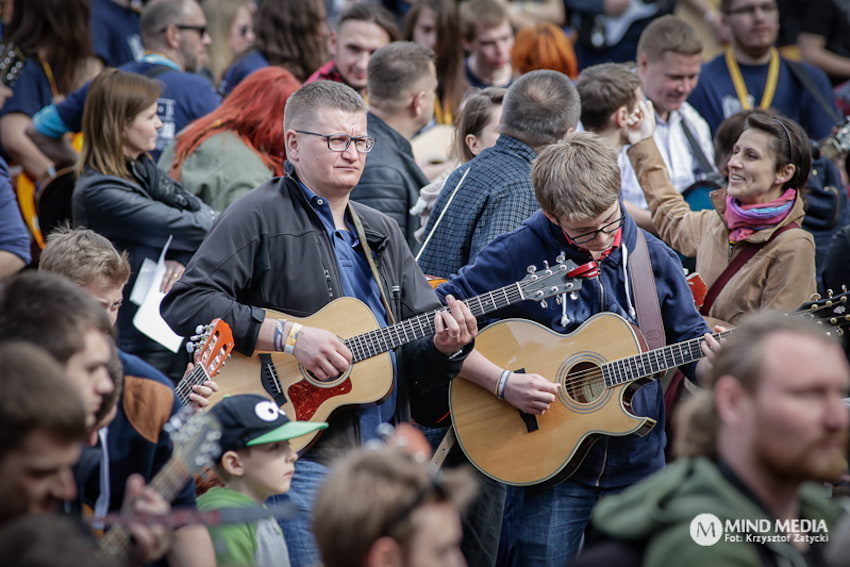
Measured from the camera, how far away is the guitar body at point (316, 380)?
4.45m

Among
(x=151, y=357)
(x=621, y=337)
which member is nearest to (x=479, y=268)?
(x=621, y=337)

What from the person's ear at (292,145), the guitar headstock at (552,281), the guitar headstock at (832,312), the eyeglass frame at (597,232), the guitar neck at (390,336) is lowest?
the guitar neck at (390,336)

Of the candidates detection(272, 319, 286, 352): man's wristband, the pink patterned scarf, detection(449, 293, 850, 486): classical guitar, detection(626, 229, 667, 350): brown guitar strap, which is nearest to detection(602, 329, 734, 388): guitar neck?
detection(449, 293, 850, 486): classical guitar

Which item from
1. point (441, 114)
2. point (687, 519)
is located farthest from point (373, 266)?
point (441, 114)

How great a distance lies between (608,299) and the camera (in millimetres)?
4629

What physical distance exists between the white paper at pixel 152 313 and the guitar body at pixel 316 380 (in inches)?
50.2

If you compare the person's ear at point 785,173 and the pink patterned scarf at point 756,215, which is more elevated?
the person's ear at point 785,173

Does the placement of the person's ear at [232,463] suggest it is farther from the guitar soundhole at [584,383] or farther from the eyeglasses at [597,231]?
the eyeglasses at [597,231]

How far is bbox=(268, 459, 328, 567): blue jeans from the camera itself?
4.27m

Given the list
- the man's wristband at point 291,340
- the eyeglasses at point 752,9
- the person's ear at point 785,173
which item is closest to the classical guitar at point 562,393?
the man's wristband at point 291,340

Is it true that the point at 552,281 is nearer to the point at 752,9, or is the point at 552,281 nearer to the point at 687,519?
the point at 687,519

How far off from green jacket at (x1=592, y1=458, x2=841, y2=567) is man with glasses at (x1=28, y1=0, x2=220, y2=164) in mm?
4793

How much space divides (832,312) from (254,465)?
7.54ft

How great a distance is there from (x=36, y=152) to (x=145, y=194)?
1.68m
